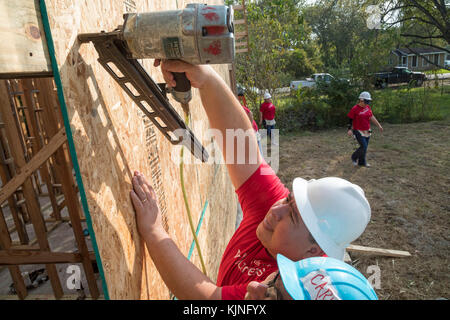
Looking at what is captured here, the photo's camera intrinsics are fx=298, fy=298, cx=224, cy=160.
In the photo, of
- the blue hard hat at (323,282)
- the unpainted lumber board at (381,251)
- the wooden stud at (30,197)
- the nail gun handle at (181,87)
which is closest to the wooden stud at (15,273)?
the wooden stud at (30,197)

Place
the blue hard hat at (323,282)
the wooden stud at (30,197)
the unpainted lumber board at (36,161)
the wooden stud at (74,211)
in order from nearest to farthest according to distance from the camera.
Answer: the blue hard hat at (323,282) → the unpainted lumber board at (36,161) → the wooden stud at (74,211) → the wooden stud at (30,197)

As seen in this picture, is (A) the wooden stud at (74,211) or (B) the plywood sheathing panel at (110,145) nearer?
(B) the plywood sheathing panel at (110,145)

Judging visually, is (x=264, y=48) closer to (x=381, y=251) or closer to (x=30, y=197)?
(x=381, y=251)

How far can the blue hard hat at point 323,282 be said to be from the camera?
106 centimetres

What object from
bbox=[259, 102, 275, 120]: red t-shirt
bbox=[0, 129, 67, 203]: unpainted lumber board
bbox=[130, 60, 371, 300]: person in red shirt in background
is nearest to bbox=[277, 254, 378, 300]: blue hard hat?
bbox=[130, 60, 371, 300]: person in red shirt in background

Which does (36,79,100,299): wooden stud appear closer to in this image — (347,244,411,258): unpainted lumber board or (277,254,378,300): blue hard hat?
(277,254,378,300): blue hard hat

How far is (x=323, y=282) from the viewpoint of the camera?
3.58 feet

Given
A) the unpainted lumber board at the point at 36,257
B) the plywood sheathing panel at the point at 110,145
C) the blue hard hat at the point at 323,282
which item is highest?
the plywood sheathing panel at the point at 110,145

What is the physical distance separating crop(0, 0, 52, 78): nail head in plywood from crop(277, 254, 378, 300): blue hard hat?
3.76ft

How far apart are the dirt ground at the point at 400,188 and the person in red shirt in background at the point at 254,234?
359 centimetres

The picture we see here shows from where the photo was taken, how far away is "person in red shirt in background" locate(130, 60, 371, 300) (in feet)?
5.07

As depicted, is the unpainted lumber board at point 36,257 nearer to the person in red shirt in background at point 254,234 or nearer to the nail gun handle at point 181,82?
the person in red shirt in background at point 254,234

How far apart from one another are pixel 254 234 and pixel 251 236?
25mm

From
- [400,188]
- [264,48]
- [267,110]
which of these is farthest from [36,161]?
[264,48]
